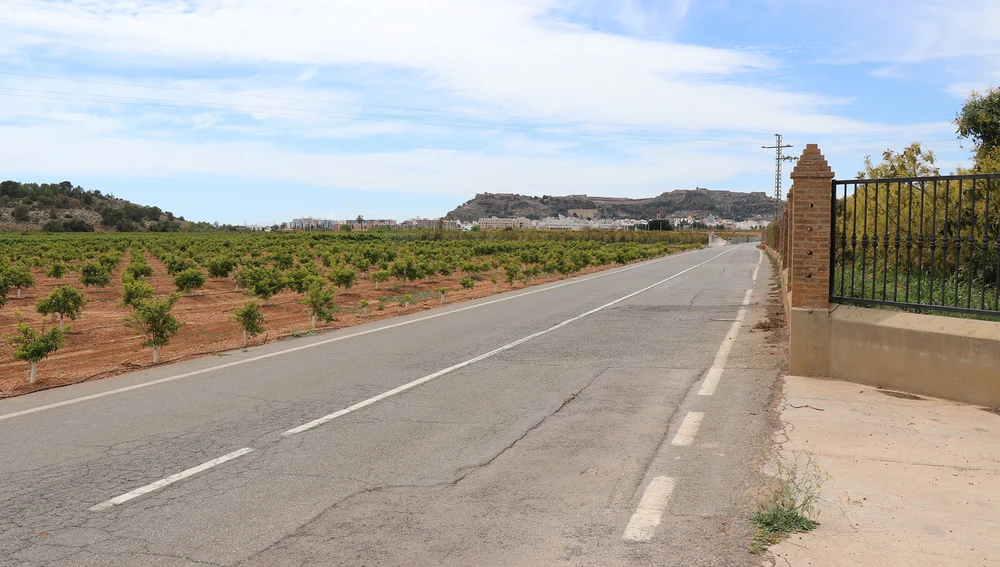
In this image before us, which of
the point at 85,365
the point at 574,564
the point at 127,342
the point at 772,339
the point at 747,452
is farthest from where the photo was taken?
the point at 127,342

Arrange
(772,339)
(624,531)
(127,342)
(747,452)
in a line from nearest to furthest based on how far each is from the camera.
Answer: (624,531)
(747,452)
(772,339)
(127,342)

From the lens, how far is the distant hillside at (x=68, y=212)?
152 meters

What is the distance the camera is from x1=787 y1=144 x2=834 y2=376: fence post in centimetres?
916

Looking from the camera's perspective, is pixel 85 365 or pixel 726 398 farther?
pixel 85 365

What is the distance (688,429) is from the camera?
6957 millimetres

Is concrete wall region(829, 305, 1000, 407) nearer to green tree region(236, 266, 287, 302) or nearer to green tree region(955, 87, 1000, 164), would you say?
green tree region(955, 87, 1000, 164)

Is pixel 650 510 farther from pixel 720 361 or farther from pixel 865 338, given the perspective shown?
pixel 720 361

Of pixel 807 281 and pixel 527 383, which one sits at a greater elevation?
pixel 807 281

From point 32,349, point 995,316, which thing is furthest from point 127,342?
point 995,316

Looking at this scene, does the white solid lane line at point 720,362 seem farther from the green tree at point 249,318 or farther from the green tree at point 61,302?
the green tree at point 61,302

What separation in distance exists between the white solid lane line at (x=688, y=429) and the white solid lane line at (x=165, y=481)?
11.9 ft

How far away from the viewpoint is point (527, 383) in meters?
9.36

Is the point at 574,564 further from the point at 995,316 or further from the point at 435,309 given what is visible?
the point at 435,309

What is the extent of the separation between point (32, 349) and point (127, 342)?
23.3 feet
